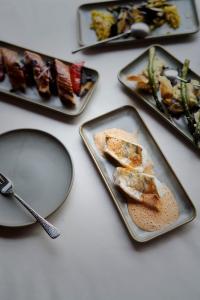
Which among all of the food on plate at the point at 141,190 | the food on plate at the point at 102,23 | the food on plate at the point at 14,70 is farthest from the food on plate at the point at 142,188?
the food on plate at the point at 102,23

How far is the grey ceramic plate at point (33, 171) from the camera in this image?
44.6 inches

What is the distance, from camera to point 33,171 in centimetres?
121

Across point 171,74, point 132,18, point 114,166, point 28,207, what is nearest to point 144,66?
point 171,74

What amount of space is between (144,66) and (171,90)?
0.61 feet

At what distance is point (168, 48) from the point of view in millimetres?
1518

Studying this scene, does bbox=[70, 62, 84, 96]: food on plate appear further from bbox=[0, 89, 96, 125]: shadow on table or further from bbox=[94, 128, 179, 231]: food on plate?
bbox=[94, 128, 179, 231]: food on plate

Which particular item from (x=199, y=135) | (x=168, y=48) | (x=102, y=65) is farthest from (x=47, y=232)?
(x=168, y=48)

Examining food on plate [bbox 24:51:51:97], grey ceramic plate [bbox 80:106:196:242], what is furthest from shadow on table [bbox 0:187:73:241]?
food on plate [bbox 24:51:51:97]

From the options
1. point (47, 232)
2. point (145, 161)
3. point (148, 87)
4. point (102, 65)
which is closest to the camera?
A: point (47, 232)

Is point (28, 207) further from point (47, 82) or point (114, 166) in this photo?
point (47, 82)

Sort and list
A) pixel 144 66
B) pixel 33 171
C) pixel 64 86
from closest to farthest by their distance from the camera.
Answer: pixel 33 171, pixel 64 86, pixel 144 66

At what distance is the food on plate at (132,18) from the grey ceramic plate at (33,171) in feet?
1.81

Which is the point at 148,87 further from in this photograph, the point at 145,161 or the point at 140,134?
the point at 145,161

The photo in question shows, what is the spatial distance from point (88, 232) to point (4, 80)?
686 mm
